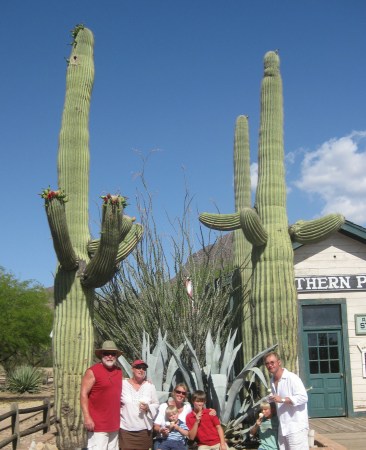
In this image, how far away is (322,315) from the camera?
11344mm

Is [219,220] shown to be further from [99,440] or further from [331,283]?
[331,283]

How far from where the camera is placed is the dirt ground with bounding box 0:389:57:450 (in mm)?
7350

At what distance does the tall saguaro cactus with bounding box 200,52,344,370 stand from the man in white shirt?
8.13 feet

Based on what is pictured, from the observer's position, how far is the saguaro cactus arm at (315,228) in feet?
25.6

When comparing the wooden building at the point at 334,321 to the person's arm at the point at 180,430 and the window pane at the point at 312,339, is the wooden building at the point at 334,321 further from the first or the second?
the person's arm at the point at 180,430

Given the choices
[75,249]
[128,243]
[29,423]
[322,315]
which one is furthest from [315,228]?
[29,423]

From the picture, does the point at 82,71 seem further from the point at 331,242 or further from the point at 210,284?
the point at 331,242

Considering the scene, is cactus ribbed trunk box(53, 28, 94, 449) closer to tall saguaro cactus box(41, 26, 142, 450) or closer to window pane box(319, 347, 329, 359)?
tall saguaro cactus box(41, 26, 142, 450)

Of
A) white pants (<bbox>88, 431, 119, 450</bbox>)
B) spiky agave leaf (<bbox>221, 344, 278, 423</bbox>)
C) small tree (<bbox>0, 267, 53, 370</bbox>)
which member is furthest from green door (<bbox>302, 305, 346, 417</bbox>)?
small tree (<bbox>0, 267, 53, 370</bbox>)

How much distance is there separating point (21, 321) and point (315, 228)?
1937 centimetres

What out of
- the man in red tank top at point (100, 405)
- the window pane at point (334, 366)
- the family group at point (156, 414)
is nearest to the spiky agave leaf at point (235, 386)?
the family group at point (156, 414)

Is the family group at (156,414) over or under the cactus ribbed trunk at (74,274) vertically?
under

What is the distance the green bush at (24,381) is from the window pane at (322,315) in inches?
412

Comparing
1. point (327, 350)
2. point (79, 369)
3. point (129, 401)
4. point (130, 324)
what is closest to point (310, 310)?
point (327, 350)
